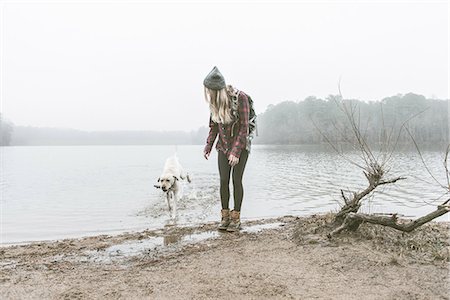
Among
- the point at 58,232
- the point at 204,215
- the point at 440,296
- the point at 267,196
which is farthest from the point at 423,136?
the point at 58,232

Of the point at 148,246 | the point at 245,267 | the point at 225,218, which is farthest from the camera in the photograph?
the point at 225,218

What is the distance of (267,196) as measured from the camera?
10234mm

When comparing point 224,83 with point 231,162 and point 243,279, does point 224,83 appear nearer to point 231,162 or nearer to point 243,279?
point 231,162

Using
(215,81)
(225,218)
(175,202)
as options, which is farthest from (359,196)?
(175,202)

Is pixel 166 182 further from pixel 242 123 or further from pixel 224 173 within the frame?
pixel 242 123

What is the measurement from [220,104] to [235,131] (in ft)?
1.61

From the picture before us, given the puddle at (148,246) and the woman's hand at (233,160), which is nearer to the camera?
the puddle at (148,246)

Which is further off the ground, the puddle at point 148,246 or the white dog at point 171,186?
the white dog at point 171,186

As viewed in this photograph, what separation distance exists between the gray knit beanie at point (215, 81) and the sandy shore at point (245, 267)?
6.78 feet

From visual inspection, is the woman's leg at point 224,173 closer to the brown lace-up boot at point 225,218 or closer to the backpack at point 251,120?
the brown lace-up boot at point 225,218

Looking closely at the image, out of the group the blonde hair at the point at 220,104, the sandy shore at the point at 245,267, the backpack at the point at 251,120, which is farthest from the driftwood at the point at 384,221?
the blonde hair at the point at 220,104

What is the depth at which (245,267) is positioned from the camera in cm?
327

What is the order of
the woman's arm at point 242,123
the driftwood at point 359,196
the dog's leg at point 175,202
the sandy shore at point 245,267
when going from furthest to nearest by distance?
the dog's leg at point 175,202, the woman's arm at point 242,123, the driftwood at point 359,196, the sandy shore at point 245,267

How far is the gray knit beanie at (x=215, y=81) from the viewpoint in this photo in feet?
15.3
